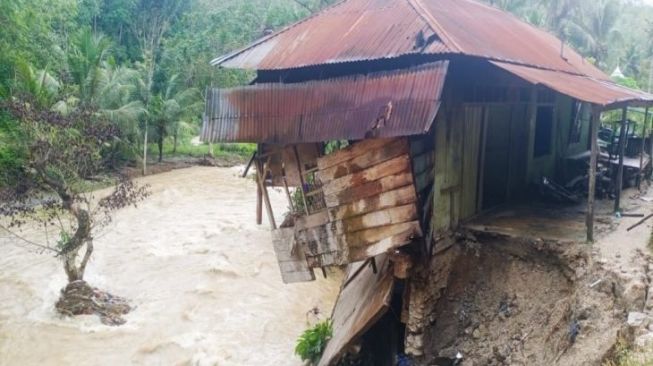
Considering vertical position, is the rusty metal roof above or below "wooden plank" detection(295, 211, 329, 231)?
above

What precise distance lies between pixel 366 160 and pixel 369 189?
345 mm

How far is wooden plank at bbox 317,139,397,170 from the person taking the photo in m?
5.97

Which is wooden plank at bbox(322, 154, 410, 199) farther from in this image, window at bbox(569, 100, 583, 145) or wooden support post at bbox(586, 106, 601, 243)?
window at bbox(569, 100, 583, 145)

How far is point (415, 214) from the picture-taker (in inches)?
228

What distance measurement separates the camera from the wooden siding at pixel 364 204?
5836 mm

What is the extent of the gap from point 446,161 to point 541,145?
13.7 ft

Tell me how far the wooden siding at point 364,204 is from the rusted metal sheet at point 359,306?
0.73 metres

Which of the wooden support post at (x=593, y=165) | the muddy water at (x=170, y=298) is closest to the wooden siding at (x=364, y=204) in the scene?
the wooden support post at (x=593, y=165)

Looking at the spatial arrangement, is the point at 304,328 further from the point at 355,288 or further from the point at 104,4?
the point at 104,4

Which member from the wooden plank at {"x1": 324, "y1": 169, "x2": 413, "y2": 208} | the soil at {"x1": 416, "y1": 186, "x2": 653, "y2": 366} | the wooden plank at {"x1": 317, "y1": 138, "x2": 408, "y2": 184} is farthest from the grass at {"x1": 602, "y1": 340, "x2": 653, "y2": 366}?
the wooden plank at {"x1": 317, "y1": 138, "x2": 408, "y2": 184}

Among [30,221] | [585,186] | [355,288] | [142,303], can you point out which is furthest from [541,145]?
[30,221]

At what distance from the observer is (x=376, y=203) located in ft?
19.8

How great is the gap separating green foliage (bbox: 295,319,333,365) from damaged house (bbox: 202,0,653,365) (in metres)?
0.28

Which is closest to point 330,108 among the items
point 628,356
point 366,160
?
point 366,160
